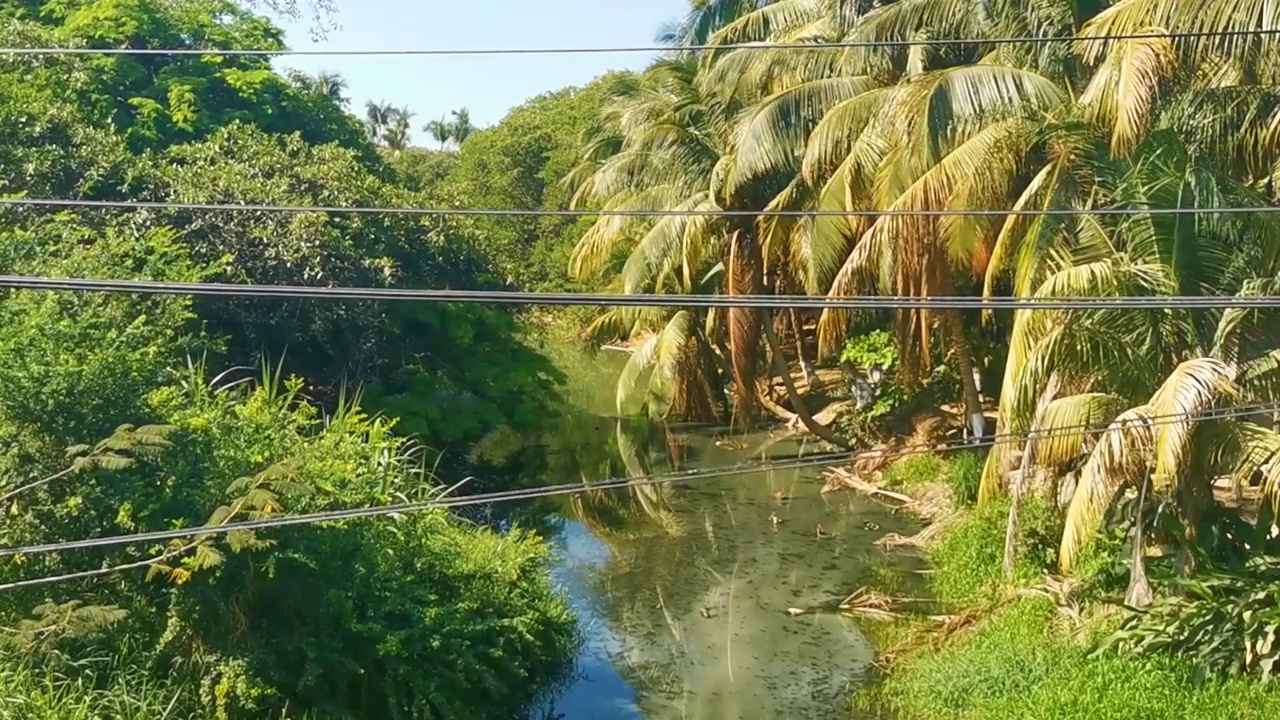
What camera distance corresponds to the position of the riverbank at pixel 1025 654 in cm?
820

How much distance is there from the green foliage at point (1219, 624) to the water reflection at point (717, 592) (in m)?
2.57

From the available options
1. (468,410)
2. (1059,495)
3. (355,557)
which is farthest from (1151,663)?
(468,410)

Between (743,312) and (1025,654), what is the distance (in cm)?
803

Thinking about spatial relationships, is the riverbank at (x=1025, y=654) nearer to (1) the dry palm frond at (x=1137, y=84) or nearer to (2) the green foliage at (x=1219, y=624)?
(2) the green foliage at (x=1219, y=624)

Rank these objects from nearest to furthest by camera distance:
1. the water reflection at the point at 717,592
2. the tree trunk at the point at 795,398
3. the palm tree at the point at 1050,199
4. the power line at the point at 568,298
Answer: the power line at the point at 568,298 → the palm tree at the point at 1050,199 → the water reflection at the point at 717,592 → the tree trunk at the point at 795,398

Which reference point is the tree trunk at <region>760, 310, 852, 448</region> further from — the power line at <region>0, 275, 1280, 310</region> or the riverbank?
the power line at <region>0, 275, 1280, 310</region>

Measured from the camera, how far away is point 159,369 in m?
10.1

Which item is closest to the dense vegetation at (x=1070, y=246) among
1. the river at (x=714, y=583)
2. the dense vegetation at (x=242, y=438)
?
the river at (x=714, y=583)

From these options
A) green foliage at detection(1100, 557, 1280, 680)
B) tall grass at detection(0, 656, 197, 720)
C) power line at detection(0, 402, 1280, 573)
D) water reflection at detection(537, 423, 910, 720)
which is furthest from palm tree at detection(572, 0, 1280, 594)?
tall grass at detection(0, 656, 197, 720)

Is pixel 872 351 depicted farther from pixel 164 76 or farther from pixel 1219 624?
pixel 164 76

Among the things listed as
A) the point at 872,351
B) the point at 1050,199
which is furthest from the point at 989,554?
the point at 872,351

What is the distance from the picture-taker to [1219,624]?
332 inches

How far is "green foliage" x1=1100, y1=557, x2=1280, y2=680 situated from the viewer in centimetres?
805

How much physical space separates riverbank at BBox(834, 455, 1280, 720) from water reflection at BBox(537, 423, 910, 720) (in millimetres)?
630
